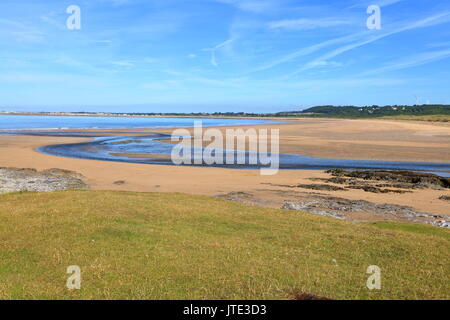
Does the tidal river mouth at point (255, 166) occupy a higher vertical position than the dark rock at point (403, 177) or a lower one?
higher

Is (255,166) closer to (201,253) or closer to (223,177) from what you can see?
(223,177)

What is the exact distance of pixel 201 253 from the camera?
11828mm

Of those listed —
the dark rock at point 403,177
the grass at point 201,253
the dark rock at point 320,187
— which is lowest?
the dark rock at point 320,187

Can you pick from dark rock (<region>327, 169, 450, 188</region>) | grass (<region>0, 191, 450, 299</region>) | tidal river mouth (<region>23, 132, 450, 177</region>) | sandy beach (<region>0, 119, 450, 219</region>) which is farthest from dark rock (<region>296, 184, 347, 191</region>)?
grass (<region>0, 191, 450, 299</region>)

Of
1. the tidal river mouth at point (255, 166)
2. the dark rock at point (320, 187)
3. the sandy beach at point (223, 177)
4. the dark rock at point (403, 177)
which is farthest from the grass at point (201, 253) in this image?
the tidal river mouth at point (255, 166)

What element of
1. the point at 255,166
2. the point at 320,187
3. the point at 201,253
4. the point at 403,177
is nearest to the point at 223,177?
the point at 255,166

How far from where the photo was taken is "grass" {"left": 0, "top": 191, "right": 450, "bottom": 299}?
30.8 feet

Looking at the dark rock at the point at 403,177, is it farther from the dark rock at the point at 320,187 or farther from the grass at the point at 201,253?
the grass at the point at 201,253

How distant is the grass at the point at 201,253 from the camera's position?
9.38 meters

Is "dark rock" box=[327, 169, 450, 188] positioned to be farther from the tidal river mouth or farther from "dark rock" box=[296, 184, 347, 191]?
"dark rock" box=[296, 184, 347, 191]

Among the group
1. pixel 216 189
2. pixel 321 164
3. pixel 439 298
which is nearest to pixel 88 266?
pixel 439 298

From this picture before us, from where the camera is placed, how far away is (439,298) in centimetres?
914
